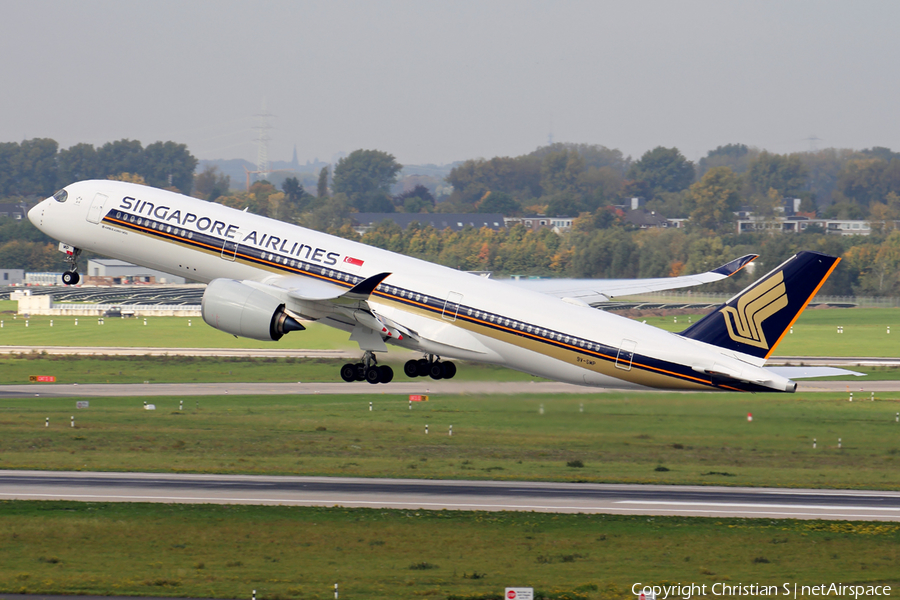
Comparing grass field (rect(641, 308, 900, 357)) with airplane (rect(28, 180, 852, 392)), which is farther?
grass field (rect(641, 308, 900, 357))

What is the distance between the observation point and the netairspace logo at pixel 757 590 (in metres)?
41.7

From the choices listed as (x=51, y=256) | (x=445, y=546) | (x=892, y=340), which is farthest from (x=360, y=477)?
(x=51, y=256)

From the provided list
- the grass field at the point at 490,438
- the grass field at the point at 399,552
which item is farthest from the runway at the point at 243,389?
the grass field at the point at 399,552

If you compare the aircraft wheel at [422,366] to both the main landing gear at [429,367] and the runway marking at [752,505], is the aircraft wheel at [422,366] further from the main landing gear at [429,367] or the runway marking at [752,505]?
the runway marking at [752,505]

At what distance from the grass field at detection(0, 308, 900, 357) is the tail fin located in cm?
7392

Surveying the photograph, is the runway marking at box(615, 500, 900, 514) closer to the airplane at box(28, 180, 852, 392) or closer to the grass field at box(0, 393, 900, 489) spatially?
the grass field at box(0, 393, 900, 489)

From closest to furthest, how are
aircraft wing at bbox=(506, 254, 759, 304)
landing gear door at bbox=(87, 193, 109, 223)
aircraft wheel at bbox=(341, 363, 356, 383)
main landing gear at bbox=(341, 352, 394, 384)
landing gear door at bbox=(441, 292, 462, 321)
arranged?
landing gear door at bbox=(441, 292, 462, 321) < main landing gear at bbox=(341, 352, 394, 384) < aircraft wheel at bbox=(341, 363, 356, 383) < landing gear door at bbox=(87, 193, 109, 223) < aircraft wing at bbox=(506, 254, 759, 304)

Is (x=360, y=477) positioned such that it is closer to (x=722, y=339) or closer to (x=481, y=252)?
(x=722, y=339)

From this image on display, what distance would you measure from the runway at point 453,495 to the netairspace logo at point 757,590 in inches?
476

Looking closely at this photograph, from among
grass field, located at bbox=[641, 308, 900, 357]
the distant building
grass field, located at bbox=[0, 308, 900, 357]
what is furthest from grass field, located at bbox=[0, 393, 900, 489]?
the distant building

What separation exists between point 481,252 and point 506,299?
120 meters

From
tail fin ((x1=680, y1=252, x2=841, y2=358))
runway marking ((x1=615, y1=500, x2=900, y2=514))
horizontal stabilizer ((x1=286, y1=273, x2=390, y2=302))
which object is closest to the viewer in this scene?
horizontal stabilizer ((x1=286, y1=273, x2=390, y2=302))

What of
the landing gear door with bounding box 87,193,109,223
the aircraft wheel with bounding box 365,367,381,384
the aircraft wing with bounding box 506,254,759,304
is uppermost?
the landing gear door with bounding box 87,193,109,223

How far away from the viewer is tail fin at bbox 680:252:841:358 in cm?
4456
